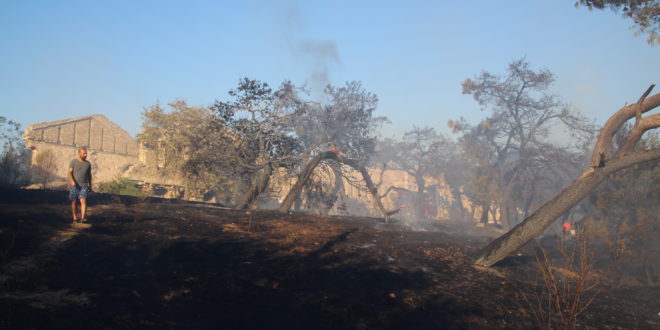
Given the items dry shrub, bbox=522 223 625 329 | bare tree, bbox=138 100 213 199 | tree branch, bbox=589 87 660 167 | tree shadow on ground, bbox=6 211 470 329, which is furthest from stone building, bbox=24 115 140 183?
tree branch, bbox=589 87 660 167

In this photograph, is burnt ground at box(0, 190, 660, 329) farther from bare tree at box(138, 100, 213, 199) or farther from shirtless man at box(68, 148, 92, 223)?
bare tree at box(138, 100, 213, 199)

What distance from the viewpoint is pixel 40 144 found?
2536cm

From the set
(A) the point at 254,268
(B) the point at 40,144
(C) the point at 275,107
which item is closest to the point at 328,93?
(C) the point at 275,107

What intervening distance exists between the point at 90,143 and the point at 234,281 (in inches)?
1070

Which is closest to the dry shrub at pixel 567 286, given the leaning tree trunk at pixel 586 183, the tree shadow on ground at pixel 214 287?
the leaning tree trunk at pixel 586 183

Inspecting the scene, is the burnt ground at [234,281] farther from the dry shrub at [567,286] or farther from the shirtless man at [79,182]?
the shirtless man at [79,182]

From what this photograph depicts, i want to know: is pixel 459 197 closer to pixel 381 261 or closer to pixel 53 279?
pixel 381 261

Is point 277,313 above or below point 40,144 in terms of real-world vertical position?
below

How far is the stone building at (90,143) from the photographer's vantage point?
83.7ft

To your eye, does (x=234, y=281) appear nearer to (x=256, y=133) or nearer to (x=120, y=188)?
(x=256, y=133)

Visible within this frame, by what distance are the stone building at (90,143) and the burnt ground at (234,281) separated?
1723 cm

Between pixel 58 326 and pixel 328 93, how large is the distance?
79.0ft

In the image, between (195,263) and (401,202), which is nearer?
(195,263)

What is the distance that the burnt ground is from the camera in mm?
5148
